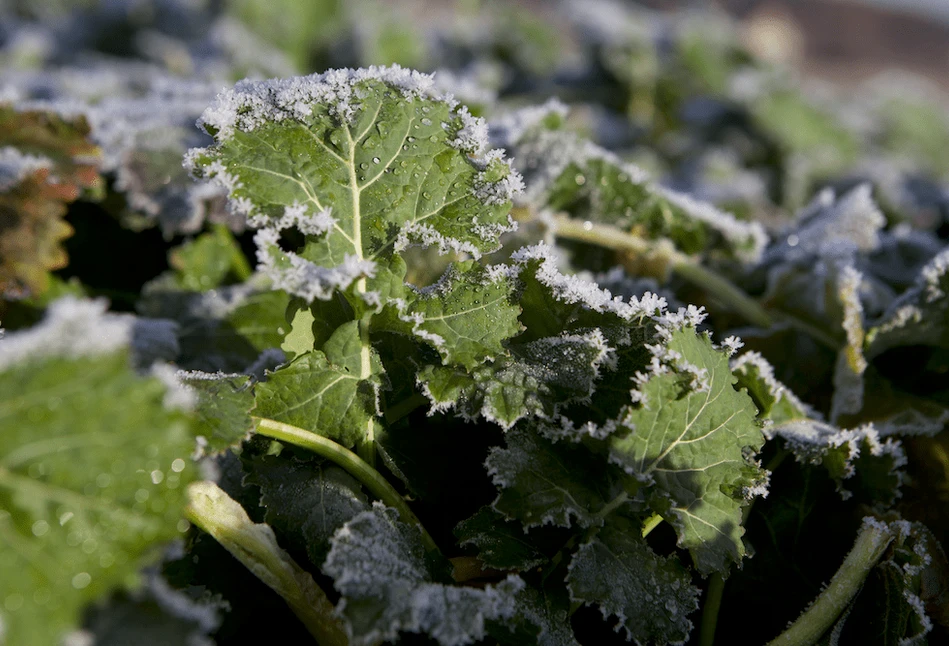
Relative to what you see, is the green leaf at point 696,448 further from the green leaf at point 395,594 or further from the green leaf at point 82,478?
the green leaf at point 82,478

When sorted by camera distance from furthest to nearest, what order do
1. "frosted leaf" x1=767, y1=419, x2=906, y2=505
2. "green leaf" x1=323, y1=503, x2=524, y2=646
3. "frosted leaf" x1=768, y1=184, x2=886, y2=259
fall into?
"frosted leaf" x1=768, y1=184, x2=886, y2=259 < "frosted leaf" x1=767, y1=419, x2=906, y2=505 < "green leaf" x1=323, y1=503, x2=524, y2=646

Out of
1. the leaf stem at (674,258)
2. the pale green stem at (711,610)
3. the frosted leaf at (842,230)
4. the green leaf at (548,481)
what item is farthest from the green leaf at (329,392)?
the frosted leaf at (842,230)

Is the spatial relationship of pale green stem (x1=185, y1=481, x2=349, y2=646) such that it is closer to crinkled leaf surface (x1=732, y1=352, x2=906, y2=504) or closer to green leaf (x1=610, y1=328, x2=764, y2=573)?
green leaf (x1=610, y1=328, x2=764, y2=573)

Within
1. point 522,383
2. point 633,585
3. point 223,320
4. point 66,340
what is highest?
point 66,340

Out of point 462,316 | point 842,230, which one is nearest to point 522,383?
point 462,316

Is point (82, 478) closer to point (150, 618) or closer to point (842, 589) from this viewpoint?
point (150, 618)

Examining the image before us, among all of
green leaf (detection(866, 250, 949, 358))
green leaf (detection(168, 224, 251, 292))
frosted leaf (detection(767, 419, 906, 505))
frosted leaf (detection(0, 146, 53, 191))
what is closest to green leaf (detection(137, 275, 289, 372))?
green leaf (detection(168, 224, 251, 292))

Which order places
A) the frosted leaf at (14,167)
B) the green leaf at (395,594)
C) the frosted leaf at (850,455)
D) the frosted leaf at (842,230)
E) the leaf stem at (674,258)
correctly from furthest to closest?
the frosted leaf at (842,230), the leaf stem at (674,258), the frosted leaf at (14,167), the frosted leaf at (850,455), the green leaf at (395,594)
